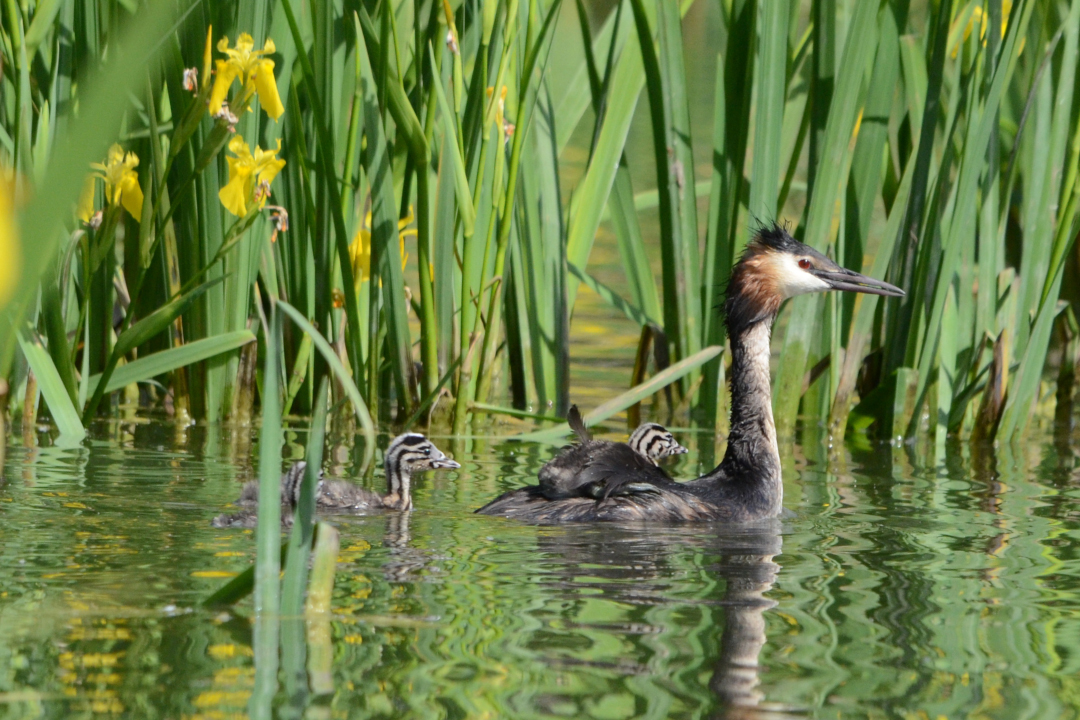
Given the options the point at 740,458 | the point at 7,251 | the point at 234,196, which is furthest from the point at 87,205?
the point at 7,251

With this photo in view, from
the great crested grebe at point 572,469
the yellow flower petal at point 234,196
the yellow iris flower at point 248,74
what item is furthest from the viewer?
the yellow flower petal at point 234,196

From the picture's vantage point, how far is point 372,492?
555cm

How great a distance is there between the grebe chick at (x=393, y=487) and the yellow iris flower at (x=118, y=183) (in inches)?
54.3

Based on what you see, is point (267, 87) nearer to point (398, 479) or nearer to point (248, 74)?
point (248, 74)

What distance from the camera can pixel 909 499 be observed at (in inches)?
234

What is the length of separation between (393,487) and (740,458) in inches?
54.9

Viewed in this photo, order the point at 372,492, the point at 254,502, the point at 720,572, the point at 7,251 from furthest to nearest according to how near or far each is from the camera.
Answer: the point at 372,492 < the point at 254,502 < the point at 720,572 < the point at 7,251

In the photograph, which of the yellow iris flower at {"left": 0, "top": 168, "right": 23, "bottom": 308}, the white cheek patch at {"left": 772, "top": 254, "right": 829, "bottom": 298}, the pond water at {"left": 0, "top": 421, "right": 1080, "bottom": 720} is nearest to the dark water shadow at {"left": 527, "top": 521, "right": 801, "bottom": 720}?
the pond water at {"left": 0, "top": 421, "right": 1080, "bottom": 720}

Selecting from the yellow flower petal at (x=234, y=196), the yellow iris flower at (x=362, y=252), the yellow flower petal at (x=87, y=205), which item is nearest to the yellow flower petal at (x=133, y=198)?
the yellow flower petal at (x=87, y=205)

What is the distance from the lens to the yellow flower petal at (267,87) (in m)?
5.40

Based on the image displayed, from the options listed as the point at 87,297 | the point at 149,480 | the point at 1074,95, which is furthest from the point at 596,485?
the point at 1074,95

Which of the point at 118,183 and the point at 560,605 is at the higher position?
the point at 118,183

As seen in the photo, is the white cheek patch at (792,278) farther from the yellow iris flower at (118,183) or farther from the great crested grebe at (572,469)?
the yellow iris flower at (118,183)

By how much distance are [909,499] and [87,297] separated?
11.2ft
